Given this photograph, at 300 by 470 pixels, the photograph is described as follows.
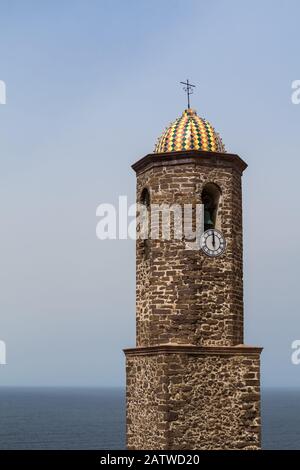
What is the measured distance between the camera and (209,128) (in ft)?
61.5

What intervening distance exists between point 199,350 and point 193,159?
4.27 m

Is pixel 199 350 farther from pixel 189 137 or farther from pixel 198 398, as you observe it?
pixel 189 137

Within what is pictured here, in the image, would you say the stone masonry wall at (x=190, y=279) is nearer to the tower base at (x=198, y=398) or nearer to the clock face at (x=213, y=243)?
the clock face at (x=213, y=243)

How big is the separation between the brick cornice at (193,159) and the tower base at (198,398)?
4158 millimetres

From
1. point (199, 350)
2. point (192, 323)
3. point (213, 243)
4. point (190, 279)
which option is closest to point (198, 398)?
point (199, 350)

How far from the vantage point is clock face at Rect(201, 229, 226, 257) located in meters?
17.9

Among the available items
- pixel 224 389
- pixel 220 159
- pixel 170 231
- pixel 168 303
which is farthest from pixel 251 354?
pixel 220 159

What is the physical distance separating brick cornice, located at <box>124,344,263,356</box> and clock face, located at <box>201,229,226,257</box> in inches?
83.9

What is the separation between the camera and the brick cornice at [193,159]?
1794 cm

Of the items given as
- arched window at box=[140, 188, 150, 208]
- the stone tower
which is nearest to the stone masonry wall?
the stone tower

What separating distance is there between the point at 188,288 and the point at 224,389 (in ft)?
7.66

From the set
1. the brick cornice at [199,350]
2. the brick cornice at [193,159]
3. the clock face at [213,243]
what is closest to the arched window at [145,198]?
the brick cornice at [193,159]

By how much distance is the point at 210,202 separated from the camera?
60.7 ft
